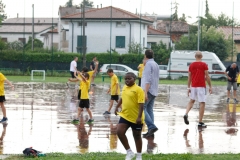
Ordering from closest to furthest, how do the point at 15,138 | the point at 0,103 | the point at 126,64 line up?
1. the point at 15,138
2. the point at 0,103
3. the point at 126,64

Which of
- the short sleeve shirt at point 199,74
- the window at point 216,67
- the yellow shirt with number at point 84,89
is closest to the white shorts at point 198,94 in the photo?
the short sleeve shirt at point 199,74

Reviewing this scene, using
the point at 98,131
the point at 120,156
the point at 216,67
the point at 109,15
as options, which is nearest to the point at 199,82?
the point at 98,131

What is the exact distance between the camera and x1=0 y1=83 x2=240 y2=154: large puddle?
12364mm

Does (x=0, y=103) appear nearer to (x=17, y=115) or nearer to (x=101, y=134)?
(x=17, y=115)

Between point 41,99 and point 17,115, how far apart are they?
249 inches

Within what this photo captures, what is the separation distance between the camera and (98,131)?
1493cm

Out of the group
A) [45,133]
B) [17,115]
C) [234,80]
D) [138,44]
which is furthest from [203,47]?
[45,133]

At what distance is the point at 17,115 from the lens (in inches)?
728

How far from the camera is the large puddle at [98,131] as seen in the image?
40.6ft

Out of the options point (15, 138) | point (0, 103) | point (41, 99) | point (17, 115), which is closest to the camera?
point (15, 138)

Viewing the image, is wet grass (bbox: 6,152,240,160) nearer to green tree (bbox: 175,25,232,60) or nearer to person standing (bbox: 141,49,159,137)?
person standing (bbox: 141,49,159,137)

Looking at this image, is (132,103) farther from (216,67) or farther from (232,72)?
(216,67)

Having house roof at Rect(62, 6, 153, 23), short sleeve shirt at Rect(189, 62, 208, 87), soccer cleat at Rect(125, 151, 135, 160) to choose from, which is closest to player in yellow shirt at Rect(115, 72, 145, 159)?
soccer cleat at Rect(125, 151, 135, 160)

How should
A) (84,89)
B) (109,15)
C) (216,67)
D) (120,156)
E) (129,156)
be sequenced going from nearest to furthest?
(129,156)
(120,156)
(84,89)
(216,67)
(109,15)
